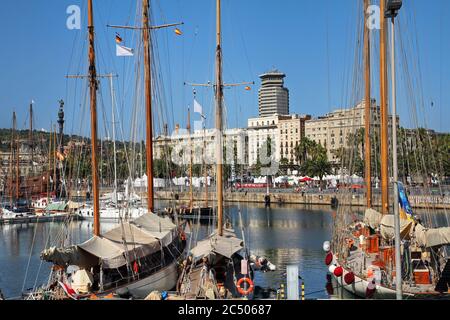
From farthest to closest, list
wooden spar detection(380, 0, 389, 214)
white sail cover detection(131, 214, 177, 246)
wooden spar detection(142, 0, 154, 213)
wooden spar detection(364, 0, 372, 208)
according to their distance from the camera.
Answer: wooden spar detection(364, 0, 372, 208)
wooden spar detection(142, 0, 154, 213)
wooden spar detection(380, 0, 389, 214)
white sail cover detection(131, 214, 177, 246)

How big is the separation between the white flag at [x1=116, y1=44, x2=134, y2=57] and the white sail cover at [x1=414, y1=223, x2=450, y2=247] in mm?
15081

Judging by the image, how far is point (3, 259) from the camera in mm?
38812

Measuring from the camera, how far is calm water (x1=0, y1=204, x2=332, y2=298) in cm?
2781

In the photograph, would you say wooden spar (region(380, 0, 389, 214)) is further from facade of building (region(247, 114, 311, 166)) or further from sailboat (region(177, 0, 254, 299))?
facade of building (region(247, 114, 311, 166))

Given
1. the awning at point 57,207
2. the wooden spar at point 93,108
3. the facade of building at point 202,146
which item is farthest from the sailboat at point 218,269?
the awning at point 57,207

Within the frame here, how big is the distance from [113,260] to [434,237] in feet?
33.7

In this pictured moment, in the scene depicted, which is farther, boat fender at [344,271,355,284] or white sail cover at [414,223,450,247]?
boat fender at [344,271,355,284]

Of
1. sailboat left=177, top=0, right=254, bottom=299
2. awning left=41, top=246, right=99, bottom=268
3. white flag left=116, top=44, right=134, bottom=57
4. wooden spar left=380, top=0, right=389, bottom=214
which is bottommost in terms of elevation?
sailboat left=177, top=0, right=254, bottom=299

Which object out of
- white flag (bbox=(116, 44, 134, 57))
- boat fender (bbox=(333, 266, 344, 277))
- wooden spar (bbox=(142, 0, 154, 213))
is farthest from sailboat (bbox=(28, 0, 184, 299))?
boat fender (bbox=(333, 266, 344, 277))

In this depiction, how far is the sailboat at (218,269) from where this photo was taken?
18.5 metres

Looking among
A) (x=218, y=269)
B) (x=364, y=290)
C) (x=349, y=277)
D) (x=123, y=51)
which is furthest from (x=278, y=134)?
(x=218, y=269)

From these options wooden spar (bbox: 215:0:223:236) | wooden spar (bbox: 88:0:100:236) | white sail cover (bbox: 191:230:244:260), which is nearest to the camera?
white sail cover (bbox: 191:230:244:260)

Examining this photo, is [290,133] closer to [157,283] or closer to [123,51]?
[123,51]
